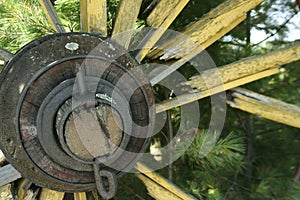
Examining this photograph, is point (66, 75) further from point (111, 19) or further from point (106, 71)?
point (111, 19)

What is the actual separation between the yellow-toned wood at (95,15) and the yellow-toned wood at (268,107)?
1.10 ft

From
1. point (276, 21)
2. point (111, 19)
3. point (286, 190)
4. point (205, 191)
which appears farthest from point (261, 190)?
point (111, 19)

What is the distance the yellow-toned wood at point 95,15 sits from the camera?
83 cm

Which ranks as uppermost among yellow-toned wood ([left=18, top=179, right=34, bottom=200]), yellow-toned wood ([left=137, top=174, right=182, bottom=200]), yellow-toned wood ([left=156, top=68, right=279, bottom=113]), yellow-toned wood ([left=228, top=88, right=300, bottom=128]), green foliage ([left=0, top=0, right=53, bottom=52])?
green foliage ([left=0, top=0, right=53, bottom=52])

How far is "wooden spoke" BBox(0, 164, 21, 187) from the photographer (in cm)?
84

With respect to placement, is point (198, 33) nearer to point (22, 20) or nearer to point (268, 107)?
point (268, 107)

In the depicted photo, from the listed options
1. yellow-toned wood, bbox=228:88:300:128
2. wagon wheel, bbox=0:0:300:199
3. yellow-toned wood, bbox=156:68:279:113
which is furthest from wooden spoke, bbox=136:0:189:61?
yellow-toned wood, bbox=228:88:300:128

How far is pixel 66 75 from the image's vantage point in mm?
771

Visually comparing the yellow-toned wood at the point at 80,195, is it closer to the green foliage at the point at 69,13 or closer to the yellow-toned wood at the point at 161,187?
the yellow-toned wood at the point at 161,187

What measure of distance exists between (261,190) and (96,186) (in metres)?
0.97

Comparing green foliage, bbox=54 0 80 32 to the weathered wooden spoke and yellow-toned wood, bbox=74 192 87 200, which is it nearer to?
the weathered wooden spoke

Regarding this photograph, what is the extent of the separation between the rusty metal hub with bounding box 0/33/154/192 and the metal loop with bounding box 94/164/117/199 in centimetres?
2

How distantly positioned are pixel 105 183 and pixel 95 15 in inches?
11.8

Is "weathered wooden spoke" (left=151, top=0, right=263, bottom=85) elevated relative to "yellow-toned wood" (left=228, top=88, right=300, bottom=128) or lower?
elevated
